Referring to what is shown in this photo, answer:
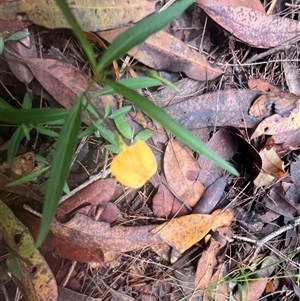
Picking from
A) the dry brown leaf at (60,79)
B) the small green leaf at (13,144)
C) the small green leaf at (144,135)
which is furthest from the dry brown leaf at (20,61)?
the small green leaf at (144,135)

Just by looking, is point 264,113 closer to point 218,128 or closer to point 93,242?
point 218,128

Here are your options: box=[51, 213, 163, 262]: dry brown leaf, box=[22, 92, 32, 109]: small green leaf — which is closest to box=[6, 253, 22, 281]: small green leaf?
box=[51, 213, 163, 262]: dry brown leaf

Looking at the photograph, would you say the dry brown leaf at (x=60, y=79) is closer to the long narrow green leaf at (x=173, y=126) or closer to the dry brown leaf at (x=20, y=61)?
the dry brown leaf at (x=20, y=61)

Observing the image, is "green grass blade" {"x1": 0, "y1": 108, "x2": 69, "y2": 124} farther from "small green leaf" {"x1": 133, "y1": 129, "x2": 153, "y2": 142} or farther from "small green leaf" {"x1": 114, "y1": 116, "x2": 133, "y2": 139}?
"small green leaf" {"x1": 133, "y1": 129, "x2": 153, "y2": 142}

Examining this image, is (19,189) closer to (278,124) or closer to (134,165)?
(134,165)

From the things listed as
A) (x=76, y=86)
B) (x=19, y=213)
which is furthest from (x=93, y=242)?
(x=76, y=86)

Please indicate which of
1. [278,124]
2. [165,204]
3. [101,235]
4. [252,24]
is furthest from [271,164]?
[101,235]

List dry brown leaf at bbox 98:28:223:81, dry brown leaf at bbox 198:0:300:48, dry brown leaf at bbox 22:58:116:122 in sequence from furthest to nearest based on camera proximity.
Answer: dry brown leaf at bbox 198:0:300:48 → dry brown leaf at bbox 98:28:223:81 → dry brown leaf at bbox 22:58:116:122
